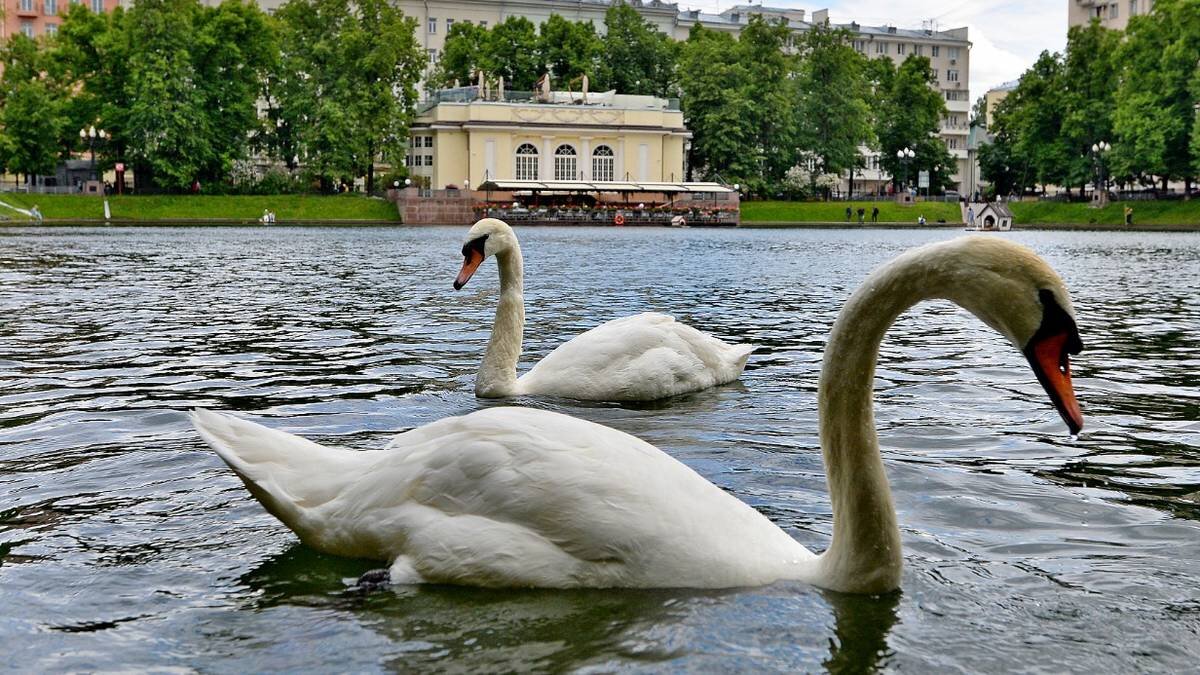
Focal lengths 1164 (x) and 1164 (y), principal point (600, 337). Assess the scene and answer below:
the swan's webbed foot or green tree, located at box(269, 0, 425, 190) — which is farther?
green tree, located at box(269, 0, 425, 190)

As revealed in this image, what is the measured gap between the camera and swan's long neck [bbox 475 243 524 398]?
27.0ft

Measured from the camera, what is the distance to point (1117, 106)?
6831cm

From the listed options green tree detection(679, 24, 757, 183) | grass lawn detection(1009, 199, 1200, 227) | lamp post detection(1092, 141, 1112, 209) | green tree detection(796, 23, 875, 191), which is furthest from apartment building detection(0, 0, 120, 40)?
lamp post detection(1092, 141, 1112, 209)

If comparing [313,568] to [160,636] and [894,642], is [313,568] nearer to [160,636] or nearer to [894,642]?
[160,636]

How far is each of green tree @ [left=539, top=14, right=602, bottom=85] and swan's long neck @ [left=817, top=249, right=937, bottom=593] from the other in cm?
8531

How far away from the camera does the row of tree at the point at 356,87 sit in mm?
65125

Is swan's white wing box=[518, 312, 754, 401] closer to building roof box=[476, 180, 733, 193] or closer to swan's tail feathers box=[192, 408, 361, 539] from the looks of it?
swan's tail feathers box=[192, 408, 361, 539]

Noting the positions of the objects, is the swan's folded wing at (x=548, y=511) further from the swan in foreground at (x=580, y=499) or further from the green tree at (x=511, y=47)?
the green tree at (x=511, y=47)

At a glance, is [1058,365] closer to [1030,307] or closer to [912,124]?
[1030,307]

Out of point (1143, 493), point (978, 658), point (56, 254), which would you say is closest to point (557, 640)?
point (978, 658)

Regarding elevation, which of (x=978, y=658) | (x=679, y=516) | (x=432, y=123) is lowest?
(x=978, y=658)

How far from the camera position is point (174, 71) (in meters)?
64.6

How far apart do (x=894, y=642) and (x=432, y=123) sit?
80.8 meters

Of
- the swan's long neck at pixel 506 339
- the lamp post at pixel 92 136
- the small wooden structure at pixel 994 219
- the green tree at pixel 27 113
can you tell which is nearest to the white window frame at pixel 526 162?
the lamp post at pixel 92 136
